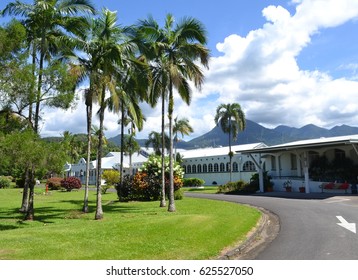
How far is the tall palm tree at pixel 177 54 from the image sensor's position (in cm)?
1862

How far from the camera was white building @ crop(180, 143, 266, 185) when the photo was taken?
45.9 metres

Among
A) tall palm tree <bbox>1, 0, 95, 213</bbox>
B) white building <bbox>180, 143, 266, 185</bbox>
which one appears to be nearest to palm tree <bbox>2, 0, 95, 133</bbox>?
tall palm tree <bbox>1, 0, 95, 213</bbox>

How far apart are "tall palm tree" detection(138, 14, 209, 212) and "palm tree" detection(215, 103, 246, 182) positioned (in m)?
23.9

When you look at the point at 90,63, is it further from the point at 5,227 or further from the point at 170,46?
the point at 5,227

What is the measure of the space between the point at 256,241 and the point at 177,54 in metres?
11.6

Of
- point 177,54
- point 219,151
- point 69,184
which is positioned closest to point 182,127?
point 219,151

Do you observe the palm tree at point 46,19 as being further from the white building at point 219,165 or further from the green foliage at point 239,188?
the white building at point 219,165

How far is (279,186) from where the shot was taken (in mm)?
33938

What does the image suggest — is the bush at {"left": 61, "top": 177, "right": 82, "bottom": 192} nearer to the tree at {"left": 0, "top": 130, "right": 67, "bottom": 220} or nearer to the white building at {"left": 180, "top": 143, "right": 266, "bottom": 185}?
the white building at {"left": 180, "top": 143, "right": 266, "bottom": 185}

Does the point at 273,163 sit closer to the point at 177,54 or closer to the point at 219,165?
the point at 219,165

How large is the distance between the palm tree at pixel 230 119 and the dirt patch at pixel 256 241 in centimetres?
2835

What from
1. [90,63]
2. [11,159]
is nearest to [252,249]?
[11,159]

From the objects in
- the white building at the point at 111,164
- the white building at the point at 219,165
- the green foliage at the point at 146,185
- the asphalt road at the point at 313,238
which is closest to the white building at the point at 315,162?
the white building at the point at 219,165

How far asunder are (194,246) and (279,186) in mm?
26138
